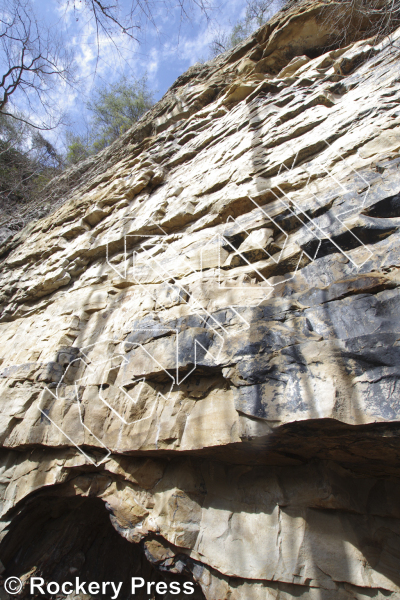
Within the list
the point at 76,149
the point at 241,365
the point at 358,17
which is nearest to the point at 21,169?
→ the point at 76,149

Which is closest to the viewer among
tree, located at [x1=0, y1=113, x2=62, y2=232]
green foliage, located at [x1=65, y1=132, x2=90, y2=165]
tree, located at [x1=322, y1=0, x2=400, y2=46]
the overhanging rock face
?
the overhanging rock face

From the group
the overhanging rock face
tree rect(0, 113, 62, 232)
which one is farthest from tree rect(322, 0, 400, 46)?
tree rect(0, 113, 62, 232)

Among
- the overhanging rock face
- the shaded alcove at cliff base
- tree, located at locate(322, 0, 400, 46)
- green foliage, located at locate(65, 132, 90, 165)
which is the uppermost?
green foliage, located at locate(65, 132, 90, 165)

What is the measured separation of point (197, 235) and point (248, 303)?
5.34 ft

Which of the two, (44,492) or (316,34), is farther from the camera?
(316,34)

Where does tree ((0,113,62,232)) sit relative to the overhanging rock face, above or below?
above

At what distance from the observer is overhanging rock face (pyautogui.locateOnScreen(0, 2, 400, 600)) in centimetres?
192

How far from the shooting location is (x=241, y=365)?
219 centimetres

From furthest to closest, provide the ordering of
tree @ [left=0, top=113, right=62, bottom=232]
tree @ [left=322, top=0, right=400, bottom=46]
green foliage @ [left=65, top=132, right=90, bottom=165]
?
green foliage @ [left=65, top=132, right=90, bottom=165] → tree @ [left=0, top=113, right=62, bottom=232] → tree @ [left=322, top=0, right=400, bottom=46]

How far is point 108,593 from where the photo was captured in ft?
11.1

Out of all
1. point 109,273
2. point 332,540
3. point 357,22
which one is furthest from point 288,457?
point 357,22

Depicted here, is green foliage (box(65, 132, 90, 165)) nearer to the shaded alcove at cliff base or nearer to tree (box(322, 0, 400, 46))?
tree (box(322, 0, 400, 46))

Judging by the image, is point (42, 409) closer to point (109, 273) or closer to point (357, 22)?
point (109, 273)

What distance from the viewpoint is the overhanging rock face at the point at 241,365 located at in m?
1.92
